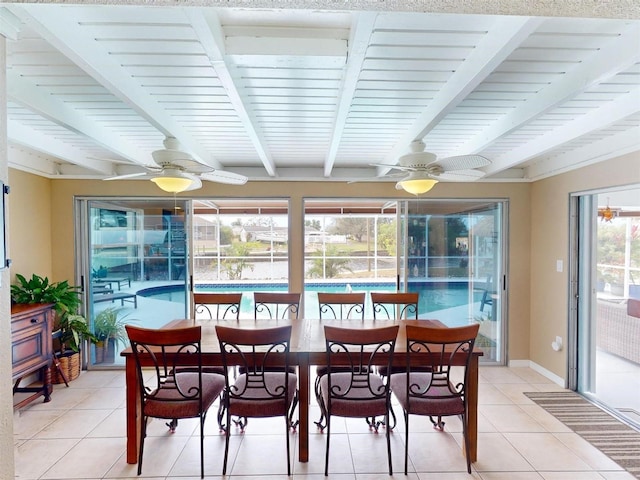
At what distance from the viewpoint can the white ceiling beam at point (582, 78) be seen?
146 cm

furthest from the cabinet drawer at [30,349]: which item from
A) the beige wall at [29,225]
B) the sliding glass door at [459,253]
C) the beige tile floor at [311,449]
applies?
the sliding glass door at [459,253]

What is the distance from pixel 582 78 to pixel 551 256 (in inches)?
99.4

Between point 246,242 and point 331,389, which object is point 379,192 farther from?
point 246,242

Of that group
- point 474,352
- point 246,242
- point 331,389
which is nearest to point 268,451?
point 331,389

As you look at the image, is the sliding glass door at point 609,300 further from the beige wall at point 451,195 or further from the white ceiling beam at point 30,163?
the white ceiling beam at point 30,163

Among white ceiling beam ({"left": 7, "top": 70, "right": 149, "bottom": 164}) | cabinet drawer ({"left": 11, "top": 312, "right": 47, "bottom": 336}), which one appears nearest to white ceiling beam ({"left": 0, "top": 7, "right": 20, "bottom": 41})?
white ceiling beam ({"left": 7, "top": 70, "right": 149, "bottom": 164})

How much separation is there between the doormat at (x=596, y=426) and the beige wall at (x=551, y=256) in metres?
0.39

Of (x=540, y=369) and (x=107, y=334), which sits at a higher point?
(x=107, y=334)

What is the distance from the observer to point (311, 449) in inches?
96.5

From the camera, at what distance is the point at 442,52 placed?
5.20 ft

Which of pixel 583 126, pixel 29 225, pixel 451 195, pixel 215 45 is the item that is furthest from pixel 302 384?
pixel 29 225

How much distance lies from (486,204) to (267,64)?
3.40m

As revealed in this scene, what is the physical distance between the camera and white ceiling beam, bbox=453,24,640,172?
4.80 feet

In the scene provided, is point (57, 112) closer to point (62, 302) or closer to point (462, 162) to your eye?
point (62, 302)
